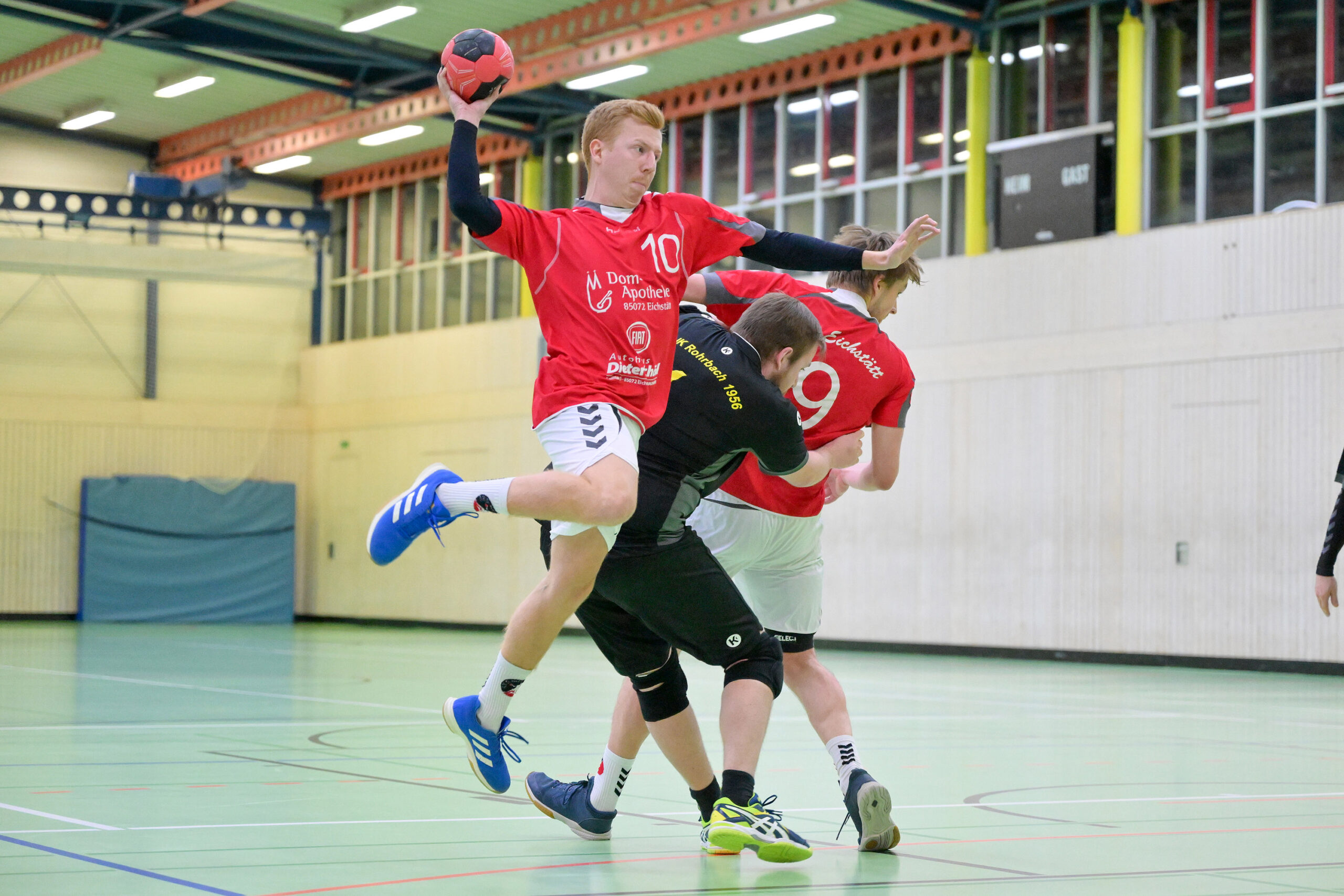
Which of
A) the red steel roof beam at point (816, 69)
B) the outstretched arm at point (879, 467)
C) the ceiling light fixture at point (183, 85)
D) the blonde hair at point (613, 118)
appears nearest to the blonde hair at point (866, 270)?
the outstretched arm at point (879, 467)

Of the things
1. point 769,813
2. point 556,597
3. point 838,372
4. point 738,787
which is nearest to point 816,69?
point 838,372

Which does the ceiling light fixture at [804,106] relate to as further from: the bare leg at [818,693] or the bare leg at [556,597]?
the bare leg at [556,597]

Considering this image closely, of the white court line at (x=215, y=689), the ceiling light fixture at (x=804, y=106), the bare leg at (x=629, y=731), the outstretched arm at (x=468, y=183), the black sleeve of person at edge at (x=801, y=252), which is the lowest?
the white court line at (x=215, y=689)

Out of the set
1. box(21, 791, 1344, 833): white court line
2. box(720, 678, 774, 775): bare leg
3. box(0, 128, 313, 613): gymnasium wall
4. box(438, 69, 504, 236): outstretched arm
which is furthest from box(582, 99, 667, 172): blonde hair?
box(0, 128, 313, 613): gymnasium wall

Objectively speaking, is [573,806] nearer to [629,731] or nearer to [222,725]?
[629,731]

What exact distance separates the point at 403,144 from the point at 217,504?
A: 303 inches

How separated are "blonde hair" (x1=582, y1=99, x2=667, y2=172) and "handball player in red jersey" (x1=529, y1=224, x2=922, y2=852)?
628 mm

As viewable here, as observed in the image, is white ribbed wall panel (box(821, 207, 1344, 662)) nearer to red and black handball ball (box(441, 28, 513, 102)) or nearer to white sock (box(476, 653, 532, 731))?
white sock (box(476, 653, 532, 731))

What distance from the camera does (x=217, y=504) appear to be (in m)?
28.7

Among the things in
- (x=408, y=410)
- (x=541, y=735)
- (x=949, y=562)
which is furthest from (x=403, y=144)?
(x=541, y=735)

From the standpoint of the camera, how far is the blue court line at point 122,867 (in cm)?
379

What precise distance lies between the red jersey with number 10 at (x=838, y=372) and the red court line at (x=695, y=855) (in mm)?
1277

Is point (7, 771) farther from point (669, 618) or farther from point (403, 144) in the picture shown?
point (403, 144)

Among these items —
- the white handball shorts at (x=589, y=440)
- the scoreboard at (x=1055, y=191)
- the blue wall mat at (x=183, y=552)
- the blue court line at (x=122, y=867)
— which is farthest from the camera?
the blue wall mat at (x=183, y=552)
